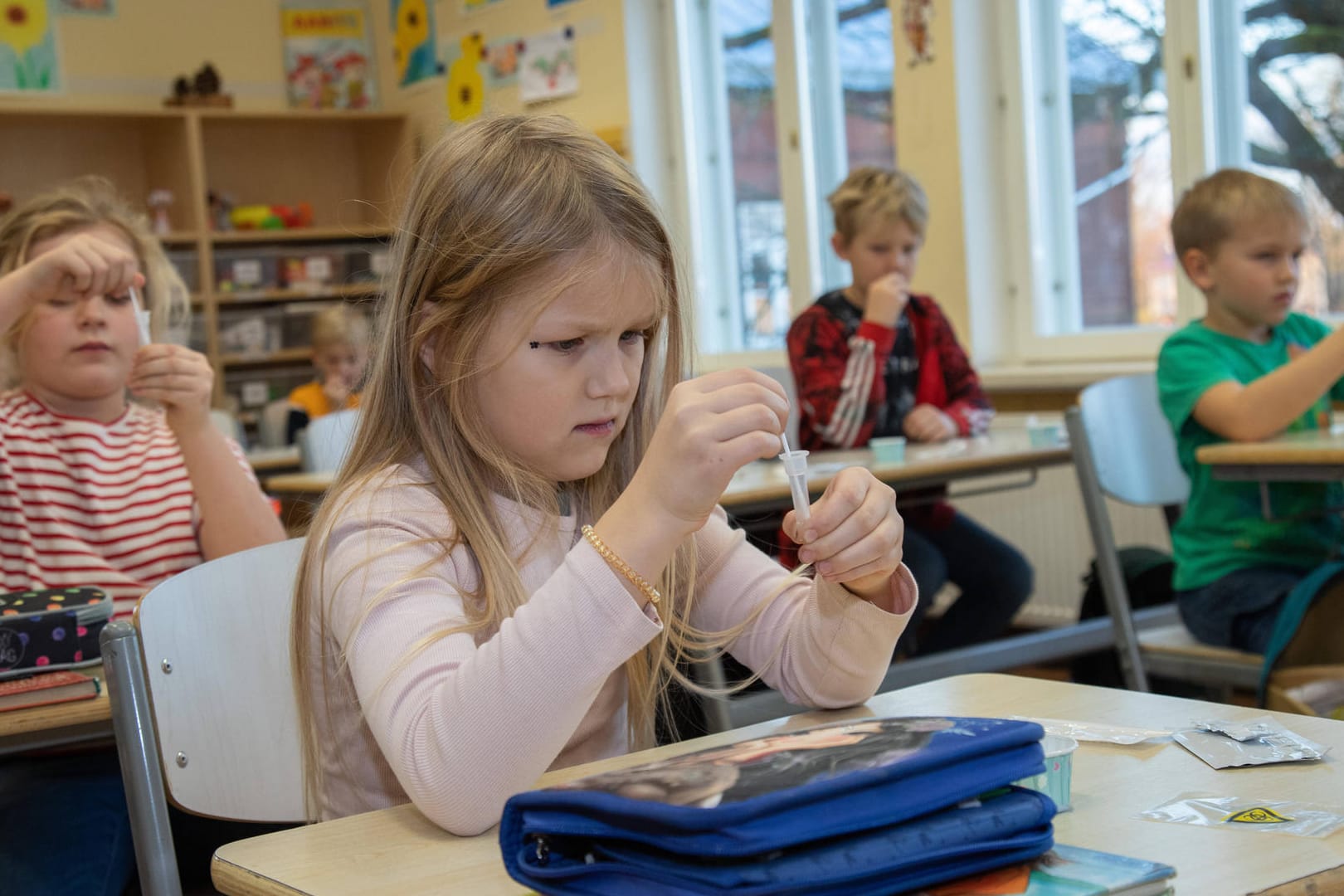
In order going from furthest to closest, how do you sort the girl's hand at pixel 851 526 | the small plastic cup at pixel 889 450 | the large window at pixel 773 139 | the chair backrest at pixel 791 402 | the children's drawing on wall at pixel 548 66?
the children's drawing on wall at pixel 548 66 → the large window at pixel 773 139 → the chair backrest at pixel 791 402 → the small plastic cup at pixel 889 450 → the girl's hand at pixel 851 526

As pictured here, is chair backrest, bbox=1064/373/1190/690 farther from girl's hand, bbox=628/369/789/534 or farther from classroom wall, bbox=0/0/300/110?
classroom wall, bbox=0/0/300/110

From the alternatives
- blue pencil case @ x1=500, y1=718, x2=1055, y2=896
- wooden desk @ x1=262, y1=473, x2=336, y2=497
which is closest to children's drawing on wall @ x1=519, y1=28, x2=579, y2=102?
wooden desk @ x1=262, y1=473, x2=336, y2=497

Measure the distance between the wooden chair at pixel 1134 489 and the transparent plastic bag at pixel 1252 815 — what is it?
1375 mm

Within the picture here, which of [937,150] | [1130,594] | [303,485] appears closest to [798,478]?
[1130,594]

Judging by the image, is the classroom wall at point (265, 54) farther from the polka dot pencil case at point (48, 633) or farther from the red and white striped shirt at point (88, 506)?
the polka dot pencil case at point (48, 633)

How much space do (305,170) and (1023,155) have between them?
4.00 meters

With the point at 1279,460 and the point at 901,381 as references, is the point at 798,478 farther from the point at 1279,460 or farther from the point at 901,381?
the point at 901,381

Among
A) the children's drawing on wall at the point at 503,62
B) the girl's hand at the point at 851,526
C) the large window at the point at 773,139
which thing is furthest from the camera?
the children's drawing on wall at the point at 503,62

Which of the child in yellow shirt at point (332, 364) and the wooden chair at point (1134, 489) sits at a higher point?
the child in yellow shirt at point (332, 364)

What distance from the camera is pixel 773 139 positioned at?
5.13m

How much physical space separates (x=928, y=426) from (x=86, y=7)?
4.80m

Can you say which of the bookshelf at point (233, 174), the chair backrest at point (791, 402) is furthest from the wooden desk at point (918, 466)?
the bookshelf at point (233, 174)

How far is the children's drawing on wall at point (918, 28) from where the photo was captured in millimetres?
4172

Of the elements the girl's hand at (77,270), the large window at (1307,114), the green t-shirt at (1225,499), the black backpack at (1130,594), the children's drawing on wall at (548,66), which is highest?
the children's drawing on wall at (548,66)
